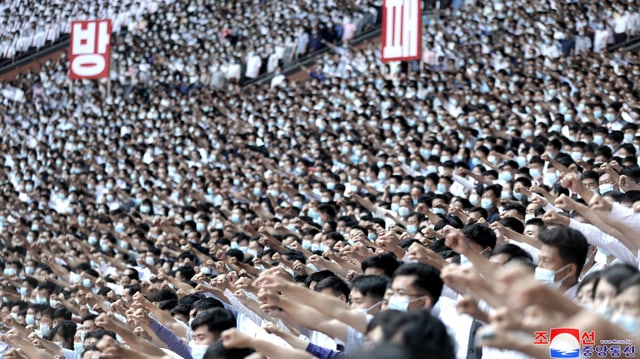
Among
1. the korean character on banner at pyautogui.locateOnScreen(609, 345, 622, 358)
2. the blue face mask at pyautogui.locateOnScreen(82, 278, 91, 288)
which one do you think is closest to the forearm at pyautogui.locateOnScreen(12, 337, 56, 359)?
the korean character on banner at pyautogui.locateOnScreen(609, 345, 622, 358)

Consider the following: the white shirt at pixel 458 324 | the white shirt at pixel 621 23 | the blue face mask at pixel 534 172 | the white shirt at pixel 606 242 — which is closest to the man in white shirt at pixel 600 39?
the white shirt at pixel 621 23

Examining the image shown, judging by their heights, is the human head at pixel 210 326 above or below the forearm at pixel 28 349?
above

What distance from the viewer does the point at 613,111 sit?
39.9ft

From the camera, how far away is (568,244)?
4570 mm

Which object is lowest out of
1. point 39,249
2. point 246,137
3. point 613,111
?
point 39,249

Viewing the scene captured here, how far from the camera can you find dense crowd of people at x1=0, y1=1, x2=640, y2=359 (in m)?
4.28

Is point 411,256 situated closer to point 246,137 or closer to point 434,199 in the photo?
point 434,199

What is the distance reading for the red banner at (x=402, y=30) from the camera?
16.0 meters

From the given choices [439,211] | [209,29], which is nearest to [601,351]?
[439,211]

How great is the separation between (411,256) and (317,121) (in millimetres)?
11611

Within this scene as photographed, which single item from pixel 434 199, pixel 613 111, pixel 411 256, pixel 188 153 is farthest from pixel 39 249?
pixel 411 256

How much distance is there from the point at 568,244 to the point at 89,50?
52.2ft

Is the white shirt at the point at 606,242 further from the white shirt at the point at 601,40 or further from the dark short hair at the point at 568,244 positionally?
the white shirt at the point at 601,40

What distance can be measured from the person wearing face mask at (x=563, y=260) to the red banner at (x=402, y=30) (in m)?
11.6
